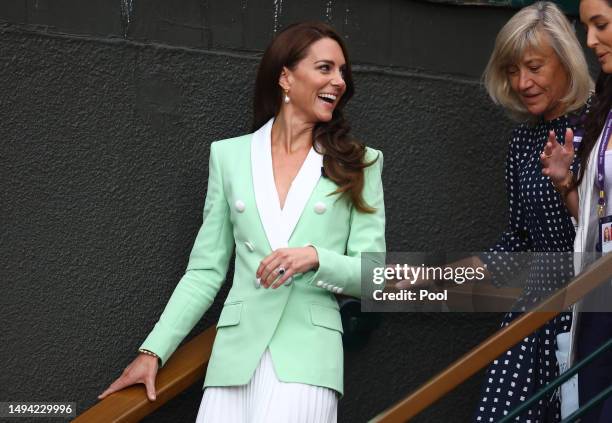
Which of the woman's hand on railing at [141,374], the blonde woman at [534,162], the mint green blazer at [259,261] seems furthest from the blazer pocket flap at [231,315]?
the blonde woman at [534,162]

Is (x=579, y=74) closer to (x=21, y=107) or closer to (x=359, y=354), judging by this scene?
(x=359, y=354)

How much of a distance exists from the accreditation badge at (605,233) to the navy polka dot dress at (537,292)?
1.52 ft

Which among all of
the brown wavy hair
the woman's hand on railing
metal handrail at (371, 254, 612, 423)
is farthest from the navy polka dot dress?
the woman's hand on railing

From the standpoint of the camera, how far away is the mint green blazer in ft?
11.7

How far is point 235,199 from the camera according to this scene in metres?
3.79

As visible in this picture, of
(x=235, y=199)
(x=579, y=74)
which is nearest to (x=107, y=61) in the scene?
(x=235, y=199)

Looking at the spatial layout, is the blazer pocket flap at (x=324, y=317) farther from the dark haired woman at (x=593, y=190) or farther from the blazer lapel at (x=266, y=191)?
the dark haired woman at (x=593, y=190)

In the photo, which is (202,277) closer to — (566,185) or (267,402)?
(267,402)

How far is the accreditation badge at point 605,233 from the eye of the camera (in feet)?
11.1

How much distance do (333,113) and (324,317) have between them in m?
0.82

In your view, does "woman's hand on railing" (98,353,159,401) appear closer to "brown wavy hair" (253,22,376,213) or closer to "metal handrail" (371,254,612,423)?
"brown wavy hair" (253,22,376,213)

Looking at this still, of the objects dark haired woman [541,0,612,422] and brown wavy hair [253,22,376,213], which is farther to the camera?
brown wavy hair [253,22,376,213]

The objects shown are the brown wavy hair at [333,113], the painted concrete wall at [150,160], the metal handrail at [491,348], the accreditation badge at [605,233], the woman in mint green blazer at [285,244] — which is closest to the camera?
the metal handrail at [491,348]

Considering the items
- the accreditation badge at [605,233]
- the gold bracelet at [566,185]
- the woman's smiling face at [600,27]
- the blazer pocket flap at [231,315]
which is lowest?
the blazer pocket flap at [231,315]
